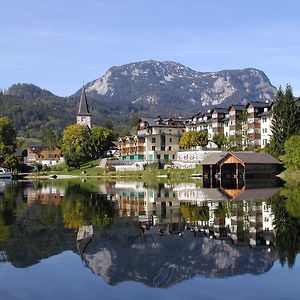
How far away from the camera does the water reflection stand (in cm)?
1541

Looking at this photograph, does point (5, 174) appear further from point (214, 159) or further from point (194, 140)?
point (214, 159)

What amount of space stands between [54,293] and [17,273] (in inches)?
113

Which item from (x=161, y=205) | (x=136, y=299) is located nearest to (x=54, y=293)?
(x=136, y=299)

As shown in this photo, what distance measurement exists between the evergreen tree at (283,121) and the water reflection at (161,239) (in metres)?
43.2

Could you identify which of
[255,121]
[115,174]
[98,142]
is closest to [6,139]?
[98,142]

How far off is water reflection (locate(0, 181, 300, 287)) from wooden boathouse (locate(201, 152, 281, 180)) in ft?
114

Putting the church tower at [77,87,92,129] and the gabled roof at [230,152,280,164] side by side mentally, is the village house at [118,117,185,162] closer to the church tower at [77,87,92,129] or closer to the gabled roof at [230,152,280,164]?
the church tower at [77,87,92,129]

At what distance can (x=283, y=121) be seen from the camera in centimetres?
Answer: 7662

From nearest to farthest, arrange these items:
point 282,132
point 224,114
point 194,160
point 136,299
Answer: point 136,299 < point 282,132 < point 194,160 < point 224,114

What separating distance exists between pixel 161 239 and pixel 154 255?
303 cm

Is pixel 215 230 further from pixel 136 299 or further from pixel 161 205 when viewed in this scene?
pixel 161 205

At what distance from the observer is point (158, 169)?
90000mm

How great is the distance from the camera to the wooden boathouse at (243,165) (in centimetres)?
6769

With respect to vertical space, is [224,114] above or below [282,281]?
above
